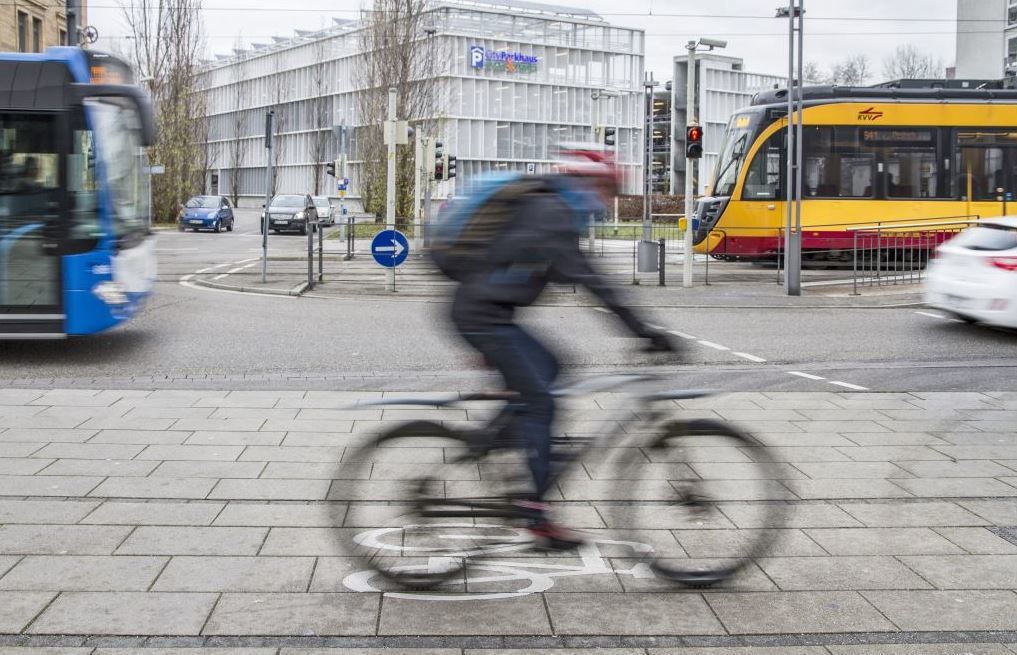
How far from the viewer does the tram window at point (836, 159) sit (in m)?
26.1

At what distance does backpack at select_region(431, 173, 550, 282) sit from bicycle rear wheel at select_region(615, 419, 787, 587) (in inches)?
37.5

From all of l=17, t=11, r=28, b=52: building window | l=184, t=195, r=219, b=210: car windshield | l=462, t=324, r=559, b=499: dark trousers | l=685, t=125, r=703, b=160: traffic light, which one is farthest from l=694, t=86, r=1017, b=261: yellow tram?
l=17, t=11, r=28, b=52: building window

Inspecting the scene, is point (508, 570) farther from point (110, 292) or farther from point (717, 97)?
point (717, 97)

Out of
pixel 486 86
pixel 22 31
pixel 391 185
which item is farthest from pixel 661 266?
pixel 486 86

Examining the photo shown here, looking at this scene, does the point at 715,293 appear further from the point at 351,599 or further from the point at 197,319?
the point at 351,599

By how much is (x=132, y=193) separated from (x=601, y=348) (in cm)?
534

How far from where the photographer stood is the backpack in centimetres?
436

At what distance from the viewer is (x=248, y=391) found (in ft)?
31.9

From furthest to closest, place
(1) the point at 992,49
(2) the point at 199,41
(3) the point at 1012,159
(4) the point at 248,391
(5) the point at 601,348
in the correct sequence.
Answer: (1) the point at 992,49 → (2) the point at 199,41 → (3) the point at 1012,159 → (5) the point at 601,348 → (4) the point at 248,391

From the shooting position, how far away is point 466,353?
8359mm

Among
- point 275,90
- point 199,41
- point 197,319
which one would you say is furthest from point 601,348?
point 275,90

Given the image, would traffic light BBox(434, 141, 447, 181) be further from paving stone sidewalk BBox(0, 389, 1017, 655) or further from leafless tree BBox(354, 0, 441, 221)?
paving stone sidewalk BBox(0, 389, 1017, 655)

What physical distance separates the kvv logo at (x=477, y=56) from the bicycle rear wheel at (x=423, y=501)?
84593mm

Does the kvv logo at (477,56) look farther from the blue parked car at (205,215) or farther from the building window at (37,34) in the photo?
the building window at (37,34)
